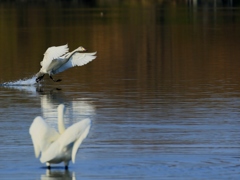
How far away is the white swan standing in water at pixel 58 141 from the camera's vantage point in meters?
10.9

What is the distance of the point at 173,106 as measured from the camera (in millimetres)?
17328

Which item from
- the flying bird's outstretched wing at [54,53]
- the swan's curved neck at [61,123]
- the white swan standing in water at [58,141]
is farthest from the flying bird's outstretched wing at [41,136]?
the flying bird's outstretched wing at [54,53]

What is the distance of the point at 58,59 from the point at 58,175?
11.4 metres

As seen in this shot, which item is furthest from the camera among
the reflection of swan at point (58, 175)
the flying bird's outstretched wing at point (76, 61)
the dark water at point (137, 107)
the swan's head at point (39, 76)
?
the flying bird's outstretched wing at point (76, 61)

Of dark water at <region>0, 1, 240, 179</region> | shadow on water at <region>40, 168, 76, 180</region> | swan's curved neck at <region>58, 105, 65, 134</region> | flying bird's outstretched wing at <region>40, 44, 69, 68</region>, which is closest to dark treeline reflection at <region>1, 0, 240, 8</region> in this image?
dark water at <region>0, 1, 240, 179</region>

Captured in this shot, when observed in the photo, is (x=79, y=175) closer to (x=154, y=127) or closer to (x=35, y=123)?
(x=35, y=123)

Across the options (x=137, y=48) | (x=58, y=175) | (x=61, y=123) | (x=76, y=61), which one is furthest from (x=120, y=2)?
(x=58, y=175)

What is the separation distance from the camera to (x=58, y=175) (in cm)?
1121

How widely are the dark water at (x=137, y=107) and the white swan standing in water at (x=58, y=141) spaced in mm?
270

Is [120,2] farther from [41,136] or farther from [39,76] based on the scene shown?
[41,136]

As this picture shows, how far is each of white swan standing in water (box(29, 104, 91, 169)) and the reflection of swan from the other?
0.41ft

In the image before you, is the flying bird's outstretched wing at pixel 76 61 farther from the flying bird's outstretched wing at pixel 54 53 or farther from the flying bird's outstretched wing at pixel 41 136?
the flying bird's outstretched wing at pixel 41 136

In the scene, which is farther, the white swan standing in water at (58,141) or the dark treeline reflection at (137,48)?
the dark treeline reflection at (137,48)

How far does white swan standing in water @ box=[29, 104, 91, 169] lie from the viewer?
10.9 meters
